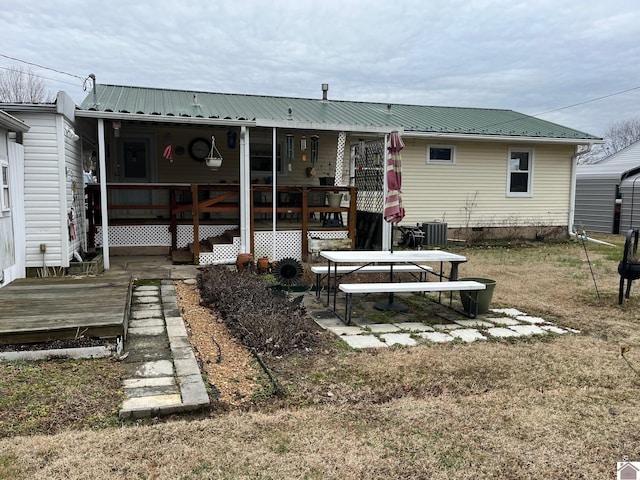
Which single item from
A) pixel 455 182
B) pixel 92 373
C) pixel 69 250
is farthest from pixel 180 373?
pixel 455 182

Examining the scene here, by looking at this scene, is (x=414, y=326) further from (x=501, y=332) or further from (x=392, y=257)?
(x=392, y=257)

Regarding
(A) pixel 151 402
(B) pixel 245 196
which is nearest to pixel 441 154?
(B) pixel 245 196

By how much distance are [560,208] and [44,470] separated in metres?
14.1

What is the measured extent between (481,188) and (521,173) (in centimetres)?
139

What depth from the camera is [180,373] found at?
3670mm

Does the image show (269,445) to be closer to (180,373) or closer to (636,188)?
(180,373)

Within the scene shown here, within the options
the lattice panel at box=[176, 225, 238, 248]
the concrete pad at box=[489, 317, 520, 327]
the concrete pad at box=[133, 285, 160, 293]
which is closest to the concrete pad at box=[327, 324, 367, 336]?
the concrete pad at box=[489, 317, 520, 327]

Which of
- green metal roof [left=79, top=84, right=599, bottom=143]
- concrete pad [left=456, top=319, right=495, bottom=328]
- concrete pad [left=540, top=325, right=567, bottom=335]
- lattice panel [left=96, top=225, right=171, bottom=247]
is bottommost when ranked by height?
concrete pad [left=540, top=325, right=567, bottom=335]

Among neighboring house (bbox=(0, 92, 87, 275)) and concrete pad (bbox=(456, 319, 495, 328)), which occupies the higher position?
neighboring house (bbox=(0, 92, 87, 275))

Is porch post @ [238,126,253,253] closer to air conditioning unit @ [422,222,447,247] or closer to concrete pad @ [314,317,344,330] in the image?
→ concrete pad @ [314,317,344,330]

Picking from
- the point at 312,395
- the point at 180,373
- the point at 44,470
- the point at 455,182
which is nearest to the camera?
the point at 44,470

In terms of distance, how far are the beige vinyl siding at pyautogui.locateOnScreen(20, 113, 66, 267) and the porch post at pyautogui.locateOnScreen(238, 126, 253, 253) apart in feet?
9.38

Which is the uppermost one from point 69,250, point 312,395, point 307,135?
point 307,135

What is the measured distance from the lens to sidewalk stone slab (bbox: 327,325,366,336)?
16.5 ft
